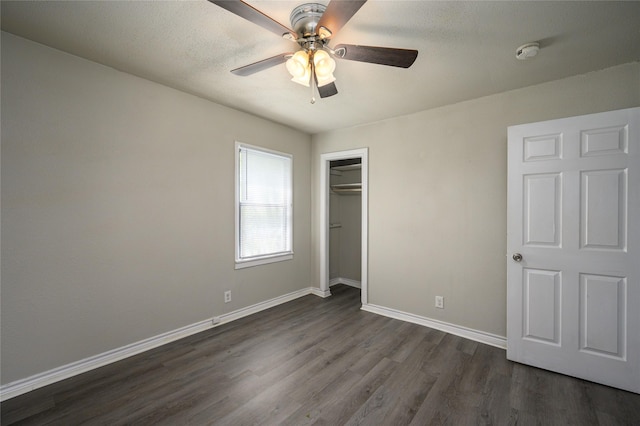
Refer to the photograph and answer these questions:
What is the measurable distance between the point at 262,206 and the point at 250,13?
2571 millimetres

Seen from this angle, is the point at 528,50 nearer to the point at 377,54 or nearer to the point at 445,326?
the point at 377,54

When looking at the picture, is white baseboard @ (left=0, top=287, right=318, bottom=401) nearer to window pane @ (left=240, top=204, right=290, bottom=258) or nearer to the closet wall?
window pane @ (left=240, top=204, right=290, bottom=258)

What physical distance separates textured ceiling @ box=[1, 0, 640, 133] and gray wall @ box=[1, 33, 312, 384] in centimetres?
29

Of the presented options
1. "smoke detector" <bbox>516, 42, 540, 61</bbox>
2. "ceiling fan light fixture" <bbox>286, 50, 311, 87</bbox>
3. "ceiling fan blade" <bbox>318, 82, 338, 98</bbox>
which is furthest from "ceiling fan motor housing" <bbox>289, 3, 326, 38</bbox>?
"smoke detector" <bbox>516, 42, 540, 61</bbox>

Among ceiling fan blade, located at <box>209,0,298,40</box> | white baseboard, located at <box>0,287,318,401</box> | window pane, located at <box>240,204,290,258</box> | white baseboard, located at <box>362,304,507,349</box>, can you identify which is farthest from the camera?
window pane, located at <box>240,204,290,258</box>

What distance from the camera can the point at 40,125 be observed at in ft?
6.81

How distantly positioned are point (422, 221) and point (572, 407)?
6.46 feet

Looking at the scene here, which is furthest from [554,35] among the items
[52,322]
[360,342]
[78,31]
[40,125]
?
[52,322]

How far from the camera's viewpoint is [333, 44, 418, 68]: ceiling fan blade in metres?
1.60

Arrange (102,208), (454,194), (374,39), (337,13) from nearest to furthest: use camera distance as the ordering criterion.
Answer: (337,13) → (374,39) → (102,208) → (454,194)

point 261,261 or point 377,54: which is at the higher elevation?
point 377,54

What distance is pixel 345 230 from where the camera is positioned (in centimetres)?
509

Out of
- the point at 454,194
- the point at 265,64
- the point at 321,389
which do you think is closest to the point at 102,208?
the point at 265,64

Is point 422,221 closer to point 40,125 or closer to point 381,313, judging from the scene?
point 381,313
